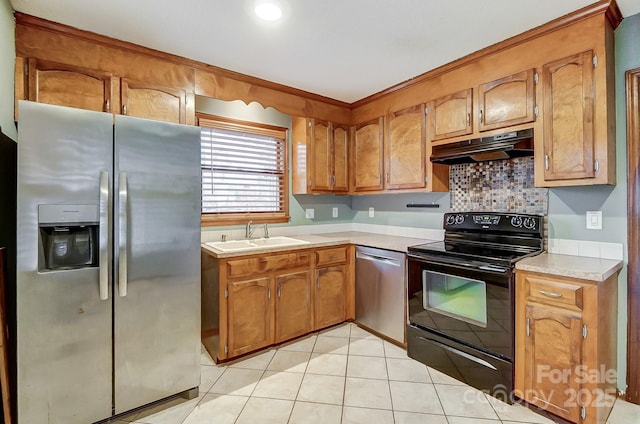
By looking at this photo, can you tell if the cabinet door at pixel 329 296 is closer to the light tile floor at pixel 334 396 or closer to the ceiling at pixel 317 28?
the light tile floor at pixel 334 396

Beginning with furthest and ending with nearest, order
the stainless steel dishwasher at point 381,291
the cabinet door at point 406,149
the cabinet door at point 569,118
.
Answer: the cabinet door at point 406,149, the stainless steel dishwasher at point 381,291, the cabinet door at point 569,118

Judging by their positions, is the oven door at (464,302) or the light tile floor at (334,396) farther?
the oven door at (464,302)

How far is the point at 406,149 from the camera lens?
301 centimetres

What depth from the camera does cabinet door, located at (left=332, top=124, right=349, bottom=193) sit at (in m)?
3.49

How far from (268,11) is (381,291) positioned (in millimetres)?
2334

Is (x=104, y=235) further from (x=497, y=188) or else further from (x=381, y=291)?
(x=497, y=188)

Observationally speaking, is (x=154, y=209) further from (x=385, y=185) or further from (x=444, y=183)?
(x=444, y=183)

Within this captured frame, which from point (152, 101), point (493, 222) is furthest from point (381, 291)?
point (152, 101)

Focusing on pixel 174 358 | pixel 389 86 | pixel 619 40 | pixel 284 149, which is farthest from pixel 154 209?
pixel 619 40

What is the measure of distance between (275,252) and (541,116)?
86.6 inches

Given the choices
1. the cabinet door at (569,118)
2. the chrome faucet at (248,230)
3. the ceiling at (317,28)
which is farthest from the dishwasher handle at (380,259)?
the ceiling at (317,28)

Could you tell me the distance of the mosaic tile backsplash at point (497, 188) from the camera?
237 cm

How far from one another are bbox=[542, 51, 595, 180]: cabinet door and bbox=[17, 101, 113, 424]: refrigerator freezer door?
2.74 m

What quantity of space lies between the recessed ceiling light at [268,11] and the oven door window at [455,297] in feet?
6.80
